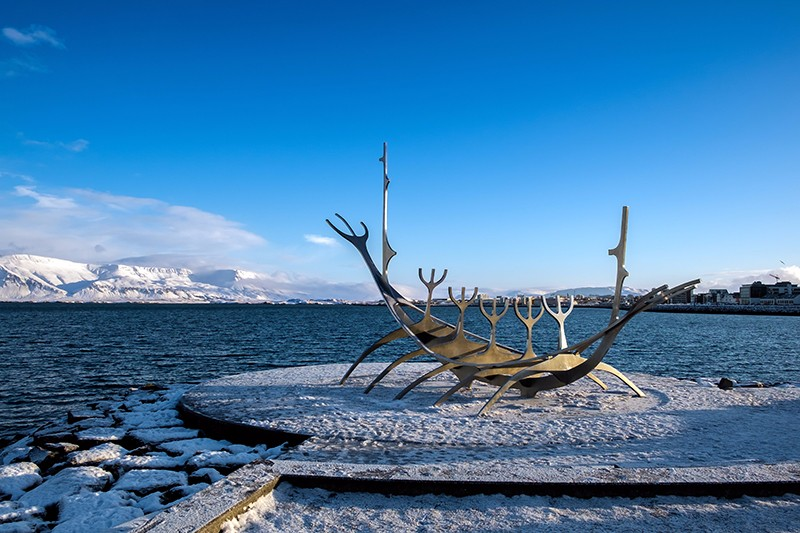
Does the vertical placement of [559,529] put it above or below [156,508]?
above

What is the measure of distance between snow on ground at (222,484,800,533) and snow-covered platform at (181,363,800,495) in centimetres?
17

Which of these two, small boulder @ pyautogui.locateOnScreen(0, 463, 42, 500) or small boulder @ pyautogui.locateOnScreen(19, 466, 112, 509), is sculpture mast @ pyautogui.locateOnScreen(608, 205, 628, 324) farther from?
small boulder @ pyautogui.locateOnScreen(0, 463, 42, 500)

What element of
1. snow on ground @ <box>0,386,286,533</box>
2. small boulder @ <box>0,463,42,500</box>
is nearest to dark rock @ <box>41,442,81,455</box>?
snow on ground @ <box>0,386,286,533</box>

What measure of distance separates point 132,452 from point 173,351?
24.2 m

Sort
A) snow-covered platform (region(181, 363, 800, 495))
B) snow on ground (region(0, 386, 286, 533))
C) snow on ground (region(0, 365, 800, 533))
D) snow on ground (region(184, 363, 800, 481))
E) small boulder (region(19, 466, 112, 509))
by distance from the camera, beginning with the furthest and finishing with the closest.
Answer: snow on ground (region(184, 363, 800, 481)) → small boulder (region(19, 466, 112, 509)) → snow on ground (region(0, 386, 286, 533)) → snow-covered platform (region(181, 363, 800, 495)) → snow on ground (region(0, 365, 800, 533))

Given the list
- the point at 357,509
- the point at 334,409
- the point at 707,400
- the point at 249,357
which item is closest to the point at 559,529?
the point at 357,509

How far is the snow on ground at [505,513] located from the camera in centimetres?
473

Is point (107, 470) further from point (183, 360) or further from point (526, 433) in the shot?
point (183, 360)

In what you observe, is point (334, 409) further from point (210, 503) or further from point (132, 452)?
point (210, 503)

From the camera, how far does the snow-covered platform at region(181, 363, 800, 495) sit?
5559 mm

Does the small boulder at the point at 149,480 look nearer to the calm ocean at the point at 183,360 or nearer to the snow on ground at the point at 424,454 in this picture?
the snow on ground at the point at 424,454

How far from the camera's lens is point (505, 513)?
5004 mm

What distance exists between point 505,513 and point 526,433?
3580mm

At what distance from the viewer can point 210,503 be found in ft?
16.0
